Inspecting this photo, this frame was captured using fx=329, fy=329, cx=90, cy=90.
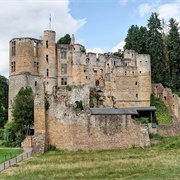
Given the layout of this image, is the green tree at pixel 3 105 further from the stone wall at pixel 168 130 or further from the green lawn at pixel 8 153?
the stone wall at pixel 168 130

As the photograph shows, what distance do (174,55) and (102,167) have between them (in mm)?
40272

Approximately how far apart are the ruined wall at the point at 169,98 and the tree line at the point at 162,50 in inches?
168

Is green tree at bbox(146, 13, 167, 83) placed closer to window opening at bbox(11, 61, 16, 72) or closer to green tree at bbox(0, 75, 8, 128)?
window opening at bbox(11, 61, 16, 72)

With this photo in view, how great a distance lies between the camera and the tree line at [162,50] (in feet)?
210

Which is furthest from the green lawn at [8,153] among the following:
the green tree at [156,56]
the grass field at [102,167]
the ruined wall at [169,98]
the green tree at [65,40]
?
the green tree at [65,40]

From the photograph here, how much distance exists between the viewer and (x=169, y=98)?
190 feet

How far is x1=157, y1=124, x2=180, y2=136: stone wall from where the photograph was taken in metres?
47.2

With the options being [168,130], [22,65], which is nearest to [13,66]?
[22,65]

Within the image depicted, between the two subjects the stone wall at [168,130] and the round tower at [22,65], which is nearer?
the stone wall at [168,130]

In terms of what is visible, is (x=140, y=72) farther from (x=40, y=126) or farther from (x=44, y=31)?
(x=40, y=126)

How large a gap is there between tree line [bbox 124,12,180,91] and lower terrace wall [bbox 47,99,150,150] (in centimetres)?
2339

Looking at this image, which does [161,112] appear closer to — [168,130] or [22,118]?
[168,130]

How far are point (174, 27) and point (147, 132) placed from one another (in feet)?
107

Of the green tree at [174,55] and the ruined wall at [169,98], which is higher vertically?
the green tree at [174,55]
